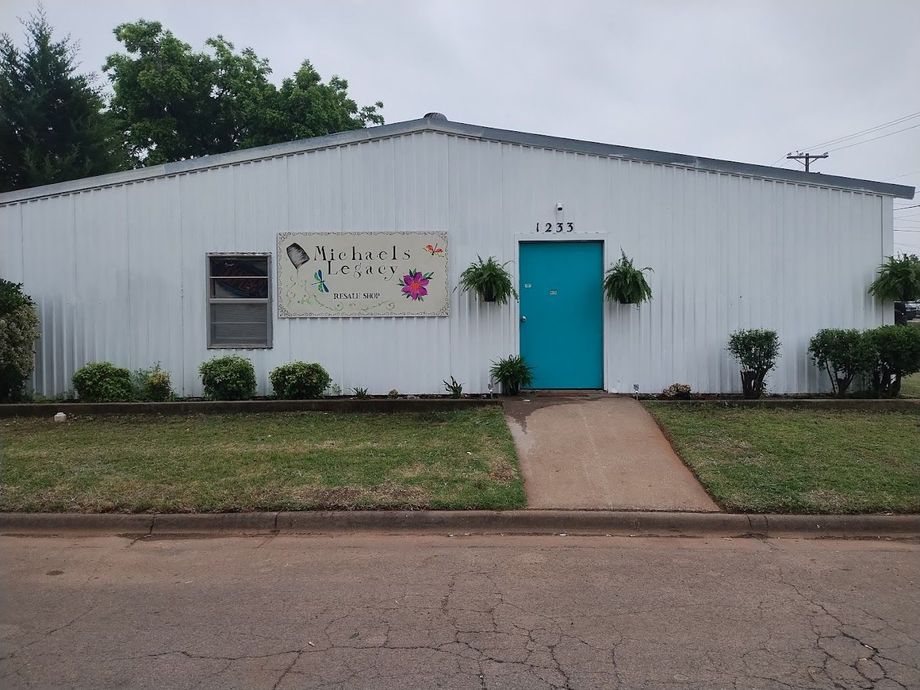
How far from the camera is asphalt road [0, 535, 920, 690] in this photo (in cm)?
378

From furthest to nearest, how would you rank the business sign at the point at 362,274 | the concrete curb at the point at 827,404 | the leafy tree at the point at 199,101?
the leafy tree at the point at 199,101, the business sign at the point at 362,274, the concrete curb at the point at 827,404

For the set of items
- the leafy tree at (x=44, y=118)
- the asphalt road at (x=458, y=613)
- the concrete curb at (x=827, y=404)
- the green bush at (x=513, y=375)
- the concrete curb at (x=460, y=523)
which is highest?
the leafy tree at (x=44, y=118)

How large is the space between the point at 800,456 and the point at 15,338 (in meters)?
11.2

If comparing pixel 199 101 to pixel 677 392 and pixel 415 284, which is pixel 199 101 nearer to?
pixel 415 284

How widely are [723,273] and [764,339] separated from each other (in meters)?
1.38

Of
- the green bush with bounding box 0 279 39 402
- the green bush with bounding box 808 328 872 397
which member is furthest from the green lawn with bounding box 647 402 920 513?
the green bush with bounding box 0 279 39 402

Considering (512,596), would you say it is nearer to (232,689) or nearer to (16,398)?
(232,689)

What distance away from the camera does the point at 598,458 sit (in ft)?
26.8

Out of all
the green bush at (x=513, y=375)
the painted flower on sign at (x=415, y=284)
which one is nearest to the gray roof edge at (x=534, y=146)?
the painted flower on sign at (x=415, y=284)

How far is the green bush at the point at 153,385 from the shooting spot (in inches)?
431

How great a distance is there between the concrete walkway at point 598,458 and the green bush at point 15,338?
25.0 ft

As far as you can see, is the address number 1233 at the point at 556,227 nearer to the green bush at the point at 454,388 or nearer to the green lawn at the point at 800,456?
the green bush at the point at 454,388

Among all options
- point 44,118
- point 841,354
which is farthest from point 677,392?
point 44,118

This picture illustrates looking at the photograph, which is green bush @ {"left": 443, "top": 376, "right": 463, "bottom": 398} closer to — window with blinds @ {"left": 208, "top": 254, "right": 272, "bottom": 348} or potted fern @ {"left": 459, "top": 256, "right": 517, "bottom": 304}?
potted fern @ {"left": 459, "top": 256, "right": 517, "bottom": 304}
